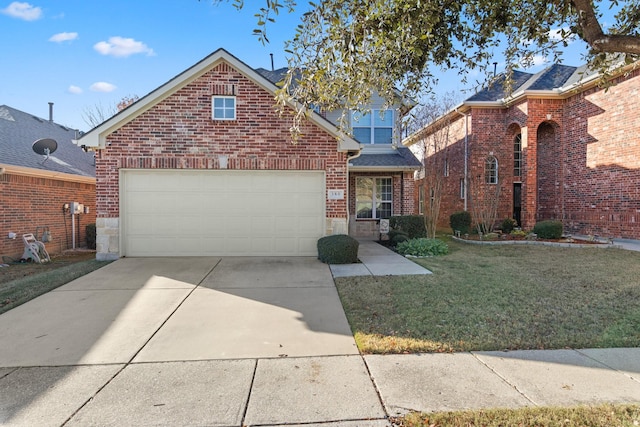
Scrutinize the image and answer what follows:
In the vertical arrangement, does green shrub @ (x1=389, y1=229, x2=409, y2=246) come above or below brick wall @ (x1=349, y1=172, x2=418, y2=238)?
below

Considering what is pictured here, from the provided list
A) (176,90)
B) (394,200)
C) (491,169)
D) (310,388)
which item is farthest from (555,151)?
(310,388)

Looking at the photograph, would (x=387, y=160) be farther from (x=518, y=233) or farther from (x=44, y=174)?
(x=44, y=174)

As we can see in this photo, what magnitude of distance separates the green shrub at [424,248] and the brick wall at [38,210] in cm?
1111

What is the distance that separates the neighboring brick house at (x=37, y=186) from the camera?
9539mm

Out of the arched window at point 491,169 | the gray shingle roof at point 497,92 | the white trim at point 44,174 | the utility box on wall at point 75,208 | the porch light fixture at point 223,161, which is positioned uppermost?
the gray shingle roof at point 497,92

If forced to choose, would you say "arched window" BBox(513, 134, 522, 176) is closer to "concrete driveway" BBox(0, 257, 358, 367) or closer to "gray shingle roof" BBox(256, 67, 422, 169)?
"gray shingle roof" BBox(256, 67, 422, 169)

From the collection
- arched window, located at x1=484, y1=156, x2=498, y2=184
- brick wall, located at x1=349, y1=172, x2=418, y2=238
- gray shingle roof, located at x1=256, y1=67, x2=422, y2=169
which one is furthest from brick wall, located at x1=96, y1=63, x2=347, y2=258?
arched window, located at x1=484, y1=156, x2=498, y2=184

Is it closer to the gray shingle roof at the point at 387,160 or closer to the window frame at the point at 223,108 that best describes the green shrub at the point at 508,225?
the gray shingle roof at the point at 387,160

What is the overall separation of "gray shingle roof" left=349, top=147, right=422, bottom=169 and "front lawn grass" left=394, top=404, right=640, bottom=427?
1111 cm

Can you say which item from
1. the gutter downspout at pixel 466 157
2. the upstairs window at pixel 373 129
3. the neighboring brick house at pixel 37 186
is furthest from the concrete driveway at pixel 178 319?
the gutter downspout at pixel 466 157

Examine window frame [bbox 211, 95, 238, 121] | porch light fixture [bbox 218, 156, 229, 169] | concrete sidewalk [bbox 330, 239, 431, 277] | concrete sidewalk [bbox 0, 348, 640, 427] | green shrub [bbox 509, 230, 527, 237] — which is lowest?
concrete sidewalk [bbox 0, 348, 640, 427]

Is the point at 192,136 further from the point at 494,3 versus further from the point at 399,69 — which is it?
the point at 494,3

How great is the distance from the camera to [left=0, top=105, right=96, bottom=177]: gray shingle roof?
1020 centimetres

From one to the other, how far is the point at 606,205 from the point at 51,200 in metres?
19.4
